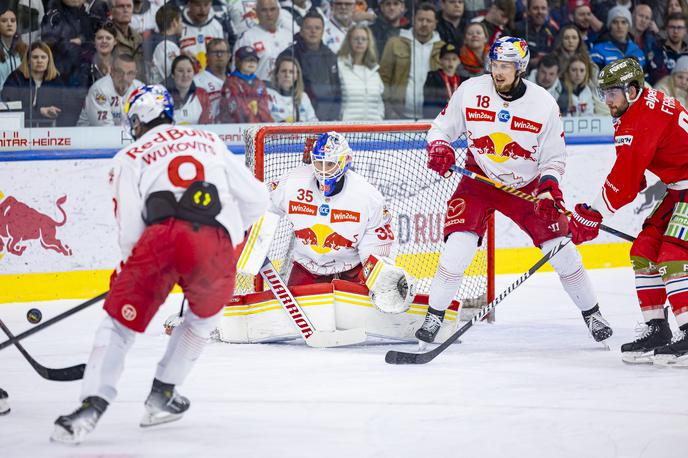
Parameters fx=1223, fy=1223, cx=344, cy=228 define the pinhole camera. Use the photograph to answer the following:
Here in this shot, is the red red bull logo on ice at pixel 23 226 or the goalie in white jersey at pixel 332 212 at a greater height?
the goalie in white jersey at pixel 332 212

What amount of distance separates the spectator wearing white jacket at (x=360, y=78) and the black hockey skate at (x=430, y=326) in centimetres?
281

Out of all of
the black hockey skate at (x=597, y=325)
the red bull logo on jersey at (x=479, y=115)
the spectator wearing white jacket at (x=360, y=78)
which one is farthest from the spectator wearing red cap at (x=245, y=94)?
the black hockey skate at (x=597, y=325)

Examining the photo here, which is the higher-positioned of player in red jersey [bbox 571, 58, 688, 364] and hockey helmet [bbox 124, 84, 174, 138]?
hockey helmet [bbox 124, 84, 174, 138]

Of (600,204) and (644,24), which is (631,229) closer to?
(644,24)

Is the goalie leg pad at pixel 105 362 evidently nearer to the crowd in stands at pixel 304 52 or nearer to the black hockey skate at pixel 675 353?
the black hockey skate at pixel 675 353

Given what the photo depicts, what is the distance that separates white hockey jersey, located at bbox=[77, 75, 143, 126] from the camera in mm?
6438

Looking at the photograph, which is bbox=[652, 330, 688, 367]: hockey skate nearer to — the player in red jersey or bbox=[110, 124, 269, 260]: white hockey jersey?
the player in red jersey

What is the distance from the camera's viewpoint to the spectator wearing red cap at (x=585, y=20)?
8242 mm

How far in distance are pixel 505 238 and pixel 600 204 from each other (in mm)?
2766

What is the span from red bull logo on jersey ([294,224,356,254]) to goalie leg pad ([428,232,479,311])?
0.42 metres

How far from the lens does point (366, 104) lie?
7449 millimetres

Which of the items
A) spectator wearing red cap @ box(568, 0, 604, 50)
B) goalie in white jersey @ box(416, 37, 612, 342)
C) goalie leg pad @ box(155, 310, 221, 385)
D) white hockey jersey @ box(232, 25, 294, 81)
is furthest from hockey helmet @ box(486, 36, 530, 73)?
spectator wearing red cap @ box(568, 0, 604, 50)

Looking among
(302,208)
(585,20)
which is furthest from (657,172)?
(585,20)

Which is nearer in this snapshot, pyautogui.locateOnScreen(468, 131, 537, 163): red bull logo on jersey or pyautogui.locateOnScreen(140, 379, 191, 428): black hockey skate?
pyautogui.locateOnScreen(140, 379, 191, 428): black hockey skate
